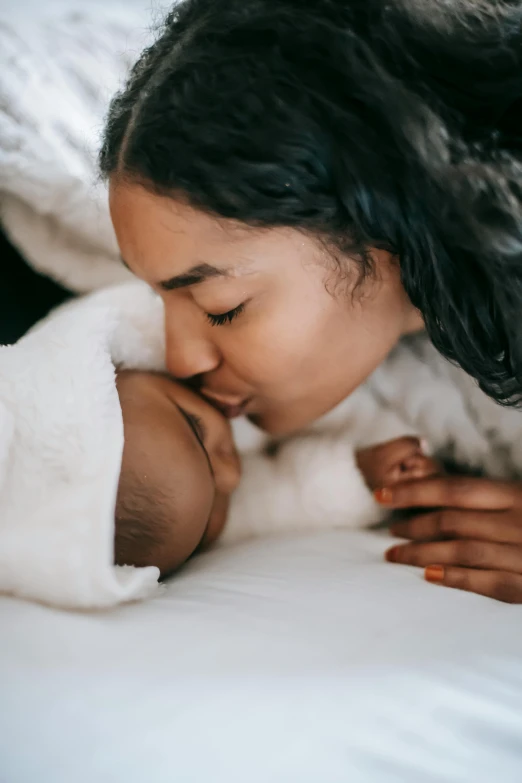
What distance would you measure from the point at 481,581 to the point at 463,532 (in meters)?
0.09

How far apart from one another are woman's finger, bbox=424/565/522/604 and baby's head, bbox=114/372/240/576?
0.26 metres

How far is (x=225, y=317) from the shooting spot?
651mm

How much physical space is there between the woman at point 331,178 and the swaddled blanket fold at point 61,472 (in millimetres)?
130

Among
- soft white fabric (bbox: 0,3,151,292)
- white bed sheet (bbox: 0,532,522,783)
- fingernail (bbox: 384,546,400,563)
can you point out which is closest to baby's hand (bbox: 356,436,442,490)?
fingernail (bbox: 384,546,400,563)

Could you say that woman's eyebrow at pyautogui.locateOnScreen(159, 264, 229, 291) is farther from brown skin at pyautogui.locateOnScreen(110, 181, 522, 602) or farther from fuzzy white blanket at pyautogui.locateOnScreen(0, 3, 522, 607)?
fuzzy white blanket at pyautogui.locateOnScreen(0, 3, 522, 607)

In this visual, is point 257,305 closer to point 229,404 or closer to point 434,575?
point 229,404

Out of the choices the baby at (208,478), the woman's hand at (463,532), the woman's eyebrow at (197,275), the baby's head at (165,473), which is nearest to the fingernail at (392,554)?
the woman's hand at (463,532)

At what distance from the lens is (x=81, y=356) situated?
702 millimetres

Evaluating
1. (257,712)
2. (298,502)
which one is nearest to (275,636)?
(257,712)

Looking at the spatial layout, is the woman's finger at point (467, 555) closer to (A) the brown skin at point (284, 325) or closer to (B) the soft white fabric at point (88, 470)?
(A) the brown skin at point (284, 325)

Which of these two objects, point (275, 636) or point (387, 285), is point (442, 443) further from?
point (275, 636)

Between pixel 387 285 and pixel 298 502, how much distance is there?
0.30 metres

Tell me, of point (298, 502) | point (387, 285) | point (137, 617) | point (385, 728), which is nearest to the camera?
point (385, 728)

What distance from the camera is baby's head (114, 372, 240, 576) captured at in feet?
2.14
